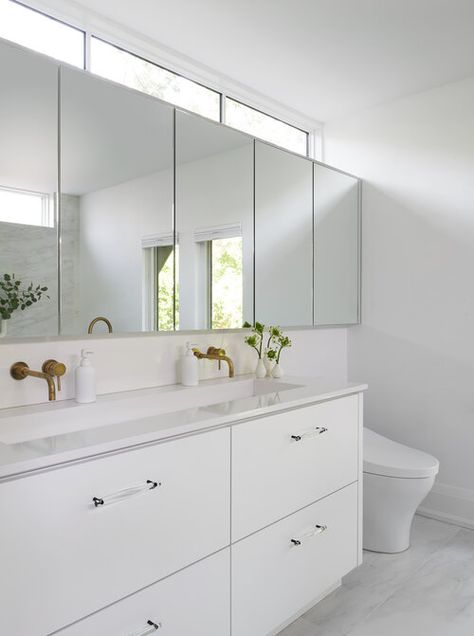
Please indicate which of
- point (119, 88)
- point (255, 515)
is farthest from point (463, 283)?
point (119, 88)

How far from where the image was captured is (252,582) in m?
1.59

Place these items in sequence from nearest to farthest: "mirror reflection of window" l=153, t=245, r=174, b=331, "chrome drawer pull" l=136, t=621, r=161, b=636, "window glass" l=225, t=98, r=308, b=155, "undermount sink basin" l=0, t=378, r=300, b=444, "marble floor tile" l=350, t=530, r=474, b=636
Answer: "chrome drawer pull" l=136, t=621, r=161, b=636
"undermount sink basin" l=0, t=378, r=300, b=444
"marble floor tile" l=350, t=530, r=474, b=636
"mirror reflection of window" l=153, t=245, r=174, b=331
"window glass" l=225, t=98, r=308, b=155

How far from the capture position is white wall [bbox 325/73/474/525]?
2.71 meters

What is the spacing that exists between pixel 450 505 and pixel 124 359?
2.02m

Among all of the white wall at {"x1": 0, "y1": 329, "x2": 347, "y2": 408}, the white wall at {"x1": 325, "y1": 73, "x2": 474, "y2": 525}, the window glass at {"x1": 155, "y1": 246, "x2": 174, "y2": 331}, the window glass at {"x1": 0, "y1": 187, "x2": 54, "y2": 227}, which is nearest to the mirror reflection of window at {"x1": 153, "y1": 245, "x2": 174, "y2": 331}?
the window glass at {"x1": 155, "y1": 246, "x2": 174, "y2": 331}

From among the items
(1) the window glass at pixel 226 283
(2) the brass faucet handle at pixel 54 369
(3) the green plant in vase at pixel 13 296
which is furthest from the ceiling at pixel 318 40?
(2) the brass faucet handle at pixel 54 369

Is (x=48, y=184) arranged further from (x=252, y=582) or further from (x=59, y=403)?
(x=252, y=582)

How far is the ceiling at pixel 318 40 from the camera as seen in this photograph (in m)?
2.02

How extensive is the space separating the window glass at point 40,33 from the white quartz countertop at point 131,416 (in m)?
1.37

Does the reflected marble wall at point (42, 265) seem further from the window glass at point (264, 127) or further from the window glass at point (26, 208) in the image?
the window glass at point (264, 127)

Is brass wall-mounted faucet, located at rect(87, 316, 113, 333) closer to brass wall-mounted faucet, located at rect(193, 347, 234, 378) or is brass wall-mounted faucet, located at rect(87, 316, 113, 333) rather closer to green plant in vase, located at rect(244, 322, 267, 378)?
brass wall-mounted faucet, located at rect(193, 347, 234, 378)

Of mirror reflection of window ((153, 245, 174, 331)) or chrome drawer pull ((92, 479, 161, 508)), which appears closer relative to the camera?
chrome drawer pull ((92, 479, 161, 508))

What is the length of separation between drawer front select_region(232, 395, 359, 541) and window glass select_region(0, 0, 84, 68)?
1.64m

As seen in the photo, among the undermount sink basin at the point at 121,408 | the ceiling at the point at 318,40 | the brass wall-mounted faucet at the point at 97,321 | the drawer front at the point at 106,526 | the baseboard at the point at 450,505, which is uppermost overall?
the ceiling at the point at 318,40
